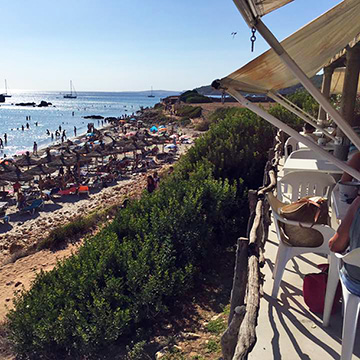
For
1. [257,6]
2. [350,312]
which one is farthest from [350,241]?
[257,6]

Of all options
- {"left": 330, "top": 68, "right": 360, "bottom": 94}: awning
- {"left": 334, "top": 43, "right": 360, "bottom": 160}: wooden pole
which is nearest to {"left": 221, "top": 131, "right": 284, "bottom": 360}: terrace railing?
{"left": 334, "top": 43, "right": 360, "bottom": 160}: wooden pole

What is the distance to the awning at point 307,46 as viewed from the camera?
2.43 metres

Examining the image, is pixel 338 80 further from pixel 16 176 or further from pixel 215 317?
pixel 16 176

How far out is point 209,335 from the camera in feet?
15.0

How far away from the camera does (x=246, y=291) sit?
327cm

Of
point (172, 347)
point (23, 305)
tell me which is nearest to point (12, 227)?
point (23, 305)

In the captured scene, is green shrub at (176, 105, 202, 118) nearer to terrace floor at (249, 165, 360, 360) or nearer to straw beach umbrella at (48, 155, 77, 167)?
straw beach umbrella at (48, 155, 77, 167)

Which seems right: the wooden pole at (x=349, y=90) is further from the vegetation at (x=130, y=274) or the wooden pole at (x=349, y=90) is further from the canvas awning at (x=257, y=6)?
the canvas awning at (x=257, y=6)

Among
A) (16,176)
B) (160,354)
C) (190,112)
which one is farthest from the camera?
(190,112)

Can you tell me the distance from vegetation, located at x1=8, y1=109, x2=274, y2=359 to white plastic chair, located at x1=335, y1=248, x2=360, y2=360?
2.28 meters

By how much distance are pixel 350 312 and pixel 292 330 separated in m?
0.98

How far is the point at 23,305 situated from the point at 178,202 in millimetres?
3270

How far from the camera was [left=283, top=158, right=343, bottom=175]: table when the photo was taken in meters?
4.69

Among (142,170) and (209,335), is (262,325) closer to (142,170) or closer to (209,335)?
(209,335)
